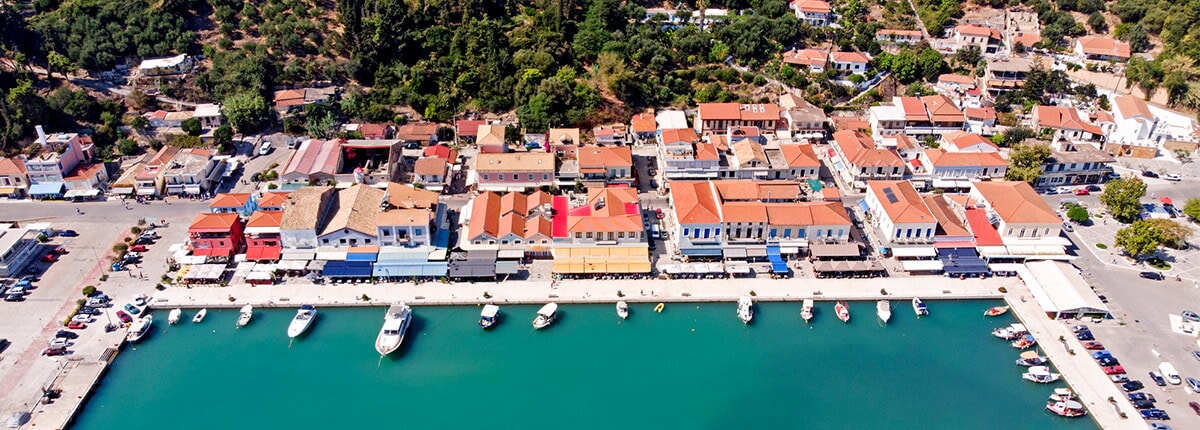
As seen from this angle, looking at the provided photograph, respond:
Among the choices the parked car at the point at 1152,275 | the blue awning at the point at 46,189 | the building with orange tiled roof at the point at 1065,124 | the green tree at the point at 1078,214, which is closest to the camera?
the parked car at the point at 1152,275

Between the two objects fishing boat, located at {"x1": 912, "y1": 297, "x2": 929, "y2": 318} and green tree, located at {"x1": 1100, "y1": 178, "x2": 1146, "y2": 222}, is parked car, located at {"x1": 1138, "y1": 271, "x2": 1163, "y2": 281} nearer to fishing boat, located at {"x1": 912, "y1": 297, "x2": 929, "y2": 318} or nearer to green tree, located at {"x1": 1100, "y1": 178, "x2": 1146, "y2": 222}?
green tree, located at {"x1": 1100, "y1": 178, "x2": 1146, "y2": 222}

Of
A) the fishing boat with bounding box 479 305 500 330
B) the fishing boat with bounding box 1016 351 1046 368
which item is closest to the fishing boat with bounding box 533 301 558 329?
the fishing boat with bounding box 479 305 500 330

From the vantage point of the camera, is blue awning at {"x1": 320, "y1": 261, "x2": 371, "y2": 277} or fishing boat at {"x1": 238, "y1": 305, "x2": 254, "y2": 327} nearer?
fishing boat at {"x1": 238, "y1": 305, "x2": 254, "y2": 327}

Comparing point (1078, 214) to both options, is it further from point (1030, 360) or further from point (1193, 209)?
point (1030, 360)

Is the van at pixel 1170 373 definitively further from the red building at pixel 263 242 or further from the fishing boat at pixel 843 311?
the red building at pixel 263 242

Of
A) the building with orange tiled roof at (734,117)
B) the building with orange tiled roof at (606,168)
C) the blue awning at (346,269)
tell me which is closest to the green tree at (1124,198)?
the building with orange tiled roof at (734,117)

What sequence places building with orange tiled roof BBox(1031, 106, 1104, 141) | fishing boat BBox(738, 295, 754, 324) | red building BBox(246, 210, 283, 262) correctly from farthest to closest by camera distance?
building with orange tiled roof BBox(1031, 106, 1104, 141)
red building BBox(246, 210, 283, 262)
fishing boat BBox(738, 295, 754, 324)

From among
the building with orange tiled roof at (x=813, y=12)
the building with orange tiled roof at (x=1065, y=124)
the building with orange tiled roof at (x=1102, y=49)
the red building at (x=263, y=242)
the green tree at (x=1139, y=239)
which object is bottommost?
the red building at (x=263, y=242)
